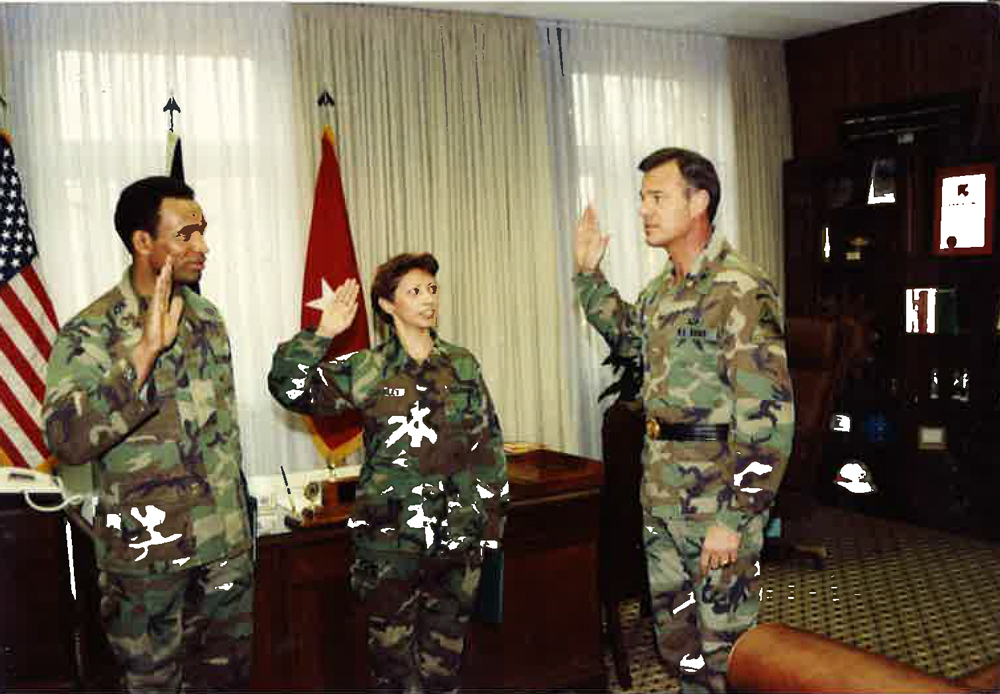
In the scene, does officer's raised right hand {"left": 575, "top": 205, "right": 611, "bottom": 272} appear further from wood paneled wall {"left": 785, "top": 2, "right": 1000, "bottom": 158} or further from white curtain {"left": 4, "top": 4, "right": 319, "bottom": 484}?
wood paneled wall {"left": 785, "top": 2, "right": 1000, "bottom": 158}

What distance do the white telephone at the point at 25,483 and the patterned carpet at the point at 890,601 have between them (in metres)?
1.86

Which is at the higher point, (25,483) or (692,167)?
(692,167)

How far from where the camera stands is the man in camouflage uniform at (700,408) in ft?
7.34

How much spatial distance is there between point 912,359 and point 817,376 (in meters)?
1.24

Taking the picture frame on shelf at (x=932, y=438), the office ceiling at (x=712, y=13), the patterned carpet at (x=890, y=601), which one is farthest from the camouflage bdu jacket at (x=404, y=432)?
the picture frame on shelf at (x=932, y=438)

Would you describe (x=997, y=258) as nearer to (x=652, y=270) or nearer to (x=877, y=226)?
(x=877, y=226)

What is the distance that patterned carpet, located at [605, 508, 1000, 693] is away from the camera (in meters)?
3.59

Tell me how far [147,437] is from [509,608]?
1.33 meters

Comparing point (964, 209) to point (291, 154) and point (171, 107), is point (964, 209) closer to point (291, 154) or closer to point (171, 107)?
point (291, 154)

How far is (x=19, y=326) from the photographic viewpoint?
12.0ft

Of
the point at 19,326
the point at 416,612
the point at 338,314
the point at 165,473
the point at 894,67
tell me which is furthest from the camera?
the point at 894,67

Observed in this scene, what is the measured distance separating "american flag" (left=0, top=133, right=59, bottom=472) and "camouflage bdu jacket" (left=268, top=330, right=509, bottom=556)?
1648 mm

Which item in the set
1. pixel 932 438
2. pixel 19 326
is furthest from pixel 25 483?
pixel 932 438

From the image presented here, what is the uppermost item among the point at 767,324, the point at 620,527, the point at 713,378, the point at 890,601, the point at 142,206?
the point at 142,206
